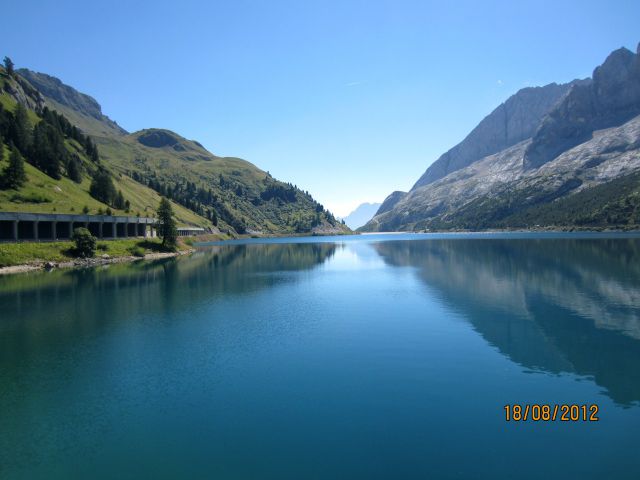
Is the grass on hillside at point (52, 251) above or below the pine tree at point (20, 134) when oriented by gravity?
below

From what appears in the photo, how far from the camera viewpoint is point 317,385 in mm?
28203

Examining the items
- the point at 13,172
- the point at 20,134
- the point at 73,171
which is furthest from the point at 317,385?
the point at 73,171

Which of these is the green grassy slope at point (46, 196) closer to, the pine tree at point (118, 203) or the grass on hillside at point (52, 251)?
the pine tree at point (118, 203)

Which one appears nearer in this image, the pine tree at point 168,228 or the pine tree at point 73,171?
the pine tree at point 168,228

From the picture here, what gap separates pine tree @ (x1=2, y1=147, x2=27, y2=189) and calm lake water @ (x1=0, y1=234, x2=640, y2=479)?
260 feet

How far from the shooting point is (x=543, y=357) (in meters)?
33.5

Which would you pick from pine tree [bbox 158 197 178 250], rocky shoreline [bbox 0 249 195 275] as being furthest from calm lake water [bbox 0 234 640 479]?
pine tree [bbox 158 197 178 250]

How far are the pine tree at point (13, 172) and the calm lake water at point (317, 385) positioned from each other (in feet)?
260

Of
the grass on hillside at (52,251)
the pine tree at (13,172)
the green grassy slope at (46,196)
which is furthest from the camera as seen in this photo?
the pine tree at (13,172)

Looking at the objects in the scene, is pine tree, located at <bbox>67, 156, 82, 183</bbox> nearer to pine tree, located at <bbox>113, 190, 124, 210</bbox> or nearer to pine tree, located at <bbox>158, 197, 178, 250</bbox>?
pine tree, located at <bbox>113, 190, 124, 210</bbox>

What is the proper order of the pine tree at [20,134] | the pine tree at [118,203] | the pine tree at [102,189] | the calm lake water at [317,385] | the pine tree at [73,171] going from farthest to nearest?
1. the pine tree at [118,203]
2. the pine tree at [102,189]
3. the pine tree at [73,171]
4. the pine tree at [20,134]
5. the calm lake water at [317,385]

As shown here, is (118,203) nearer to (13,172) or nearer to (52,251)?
(13,172)

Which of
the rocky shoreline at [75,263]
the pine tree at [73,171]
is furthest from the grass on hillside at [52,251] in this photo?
the pine tree at [73,171]

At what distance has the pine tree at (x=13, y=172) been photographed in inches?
4572
